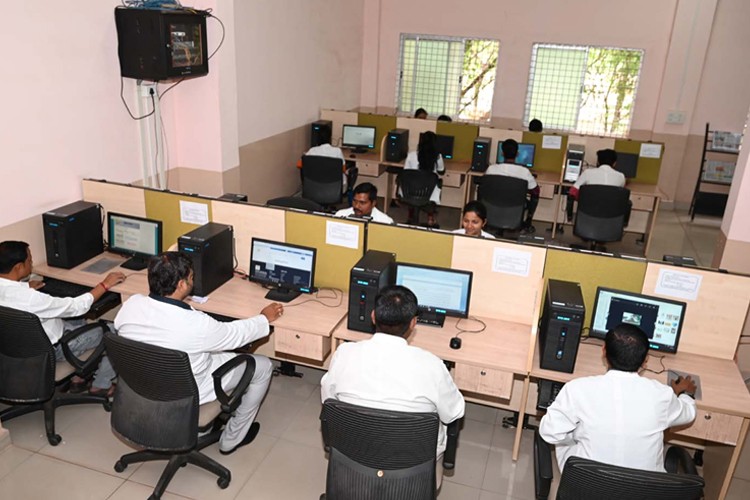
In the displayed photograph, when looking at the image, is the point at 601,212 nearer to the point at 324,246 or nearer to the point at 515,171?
the point at 515,171

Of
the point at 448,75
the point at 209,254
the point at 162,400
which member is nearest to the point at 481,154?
the point at 448,75

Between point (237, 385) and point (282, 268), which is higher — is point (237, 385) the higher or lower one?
the lower one

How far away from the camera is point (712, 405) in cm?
274

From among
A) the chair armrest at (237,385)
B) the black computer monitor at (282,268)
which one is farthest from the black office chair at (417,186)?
the chair armrest at (237,385)

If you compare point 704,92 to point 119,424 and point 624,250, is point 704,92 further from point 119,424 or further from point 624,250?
point 119,424

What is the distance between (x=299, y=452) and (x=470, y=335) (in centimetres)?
114

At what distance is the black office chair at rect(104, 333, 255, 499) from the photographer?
2512 millimetres

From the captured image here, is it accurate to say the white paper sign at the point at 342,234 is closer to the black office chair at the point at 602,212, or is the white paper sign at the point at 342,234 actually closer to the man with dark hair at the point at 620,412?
the man with dark hair at the point at 620,412

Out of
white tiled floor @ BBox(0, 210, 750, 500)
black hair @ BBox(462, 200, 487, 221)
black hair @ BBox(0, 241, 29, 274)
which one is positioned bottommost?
white tiled floor @ BBox(0, 210, 750, 500)

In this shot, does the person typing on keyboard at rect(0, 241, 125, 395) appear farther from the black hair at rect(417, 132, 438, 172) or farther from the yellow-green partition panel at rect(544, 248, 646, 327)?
the black hair at rect(417, 132, 438, 172)

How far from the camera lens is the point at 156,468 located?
3.09m

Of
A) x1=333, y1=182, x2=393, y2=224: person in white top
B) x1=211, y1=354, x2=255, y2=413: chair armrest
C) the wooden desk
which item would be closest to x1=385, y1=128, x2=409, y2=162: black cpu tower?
x1=333, y1=182, x2=393, y2=224: person in white top

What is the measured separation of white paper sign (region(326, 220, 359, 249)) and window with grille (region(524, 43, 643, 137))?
603cm

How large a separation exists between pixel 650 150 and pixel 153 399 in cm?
583
